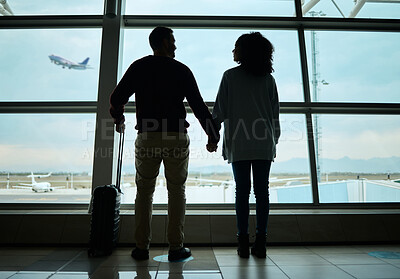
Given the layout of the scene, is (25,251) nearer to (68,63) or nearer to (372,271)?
(68,63)

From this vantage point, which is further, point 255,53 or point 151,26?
point 151,26

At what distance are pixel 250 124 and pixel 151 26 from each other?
190 centimetres

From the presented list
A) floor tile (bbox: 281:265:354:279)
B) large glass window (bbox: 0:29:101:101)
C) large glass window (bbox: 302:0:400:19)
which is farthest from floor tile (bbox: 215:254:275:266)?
large glass window (bbox: 302:0:400:19)

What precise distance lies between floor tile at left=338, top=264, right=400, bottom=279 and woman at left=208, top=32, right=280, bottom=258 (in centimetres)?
53

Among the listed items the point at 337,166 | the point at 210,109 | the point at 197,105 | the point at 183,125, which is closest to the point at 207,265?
the point at 183,125

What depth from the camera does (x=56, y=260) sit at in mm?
2021

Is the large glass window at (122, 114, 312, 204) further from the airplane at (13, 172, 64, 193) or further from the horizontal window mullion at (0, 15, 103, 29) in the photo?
the horizontal window mullion at (0, 15, 103, 29)

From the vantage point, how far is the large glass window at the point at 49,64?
3225 mm

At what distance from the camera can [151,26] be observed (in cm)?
338

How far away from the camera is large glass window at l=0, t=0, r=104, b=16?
338 cm

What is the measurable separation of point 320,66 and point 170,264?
103 inches

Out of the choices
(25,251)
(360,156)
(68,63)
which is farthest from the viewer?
(360,156)

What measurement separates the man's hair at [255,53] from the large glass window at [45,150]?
1767 mm

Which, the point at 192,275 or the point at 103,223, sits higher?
the point at 103,223
